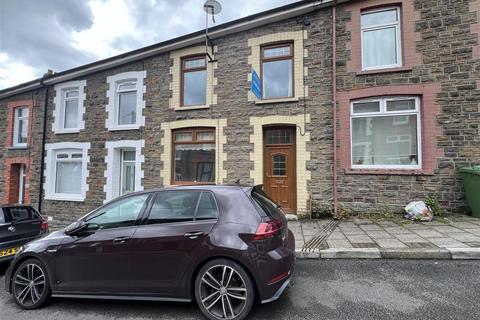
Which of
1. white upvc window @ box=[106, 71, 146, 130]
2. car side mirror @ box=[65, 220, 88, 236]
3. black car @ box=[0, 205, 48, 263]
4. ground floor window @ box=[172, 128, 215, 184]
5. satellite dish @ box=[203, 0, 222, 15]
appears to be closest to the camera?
car side mirror @ box=[65, 220, 88, 236]

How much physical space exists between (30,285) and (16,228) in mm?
2206

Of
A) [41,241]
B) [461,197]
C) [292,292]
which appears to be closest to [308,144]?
[461,197]

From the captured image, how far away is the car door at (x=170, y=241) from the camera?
320 cm

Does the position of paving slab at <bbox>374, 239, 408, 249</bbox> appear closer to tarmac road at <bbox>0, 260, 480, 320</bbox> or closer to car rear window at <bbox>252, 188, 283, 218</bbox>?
tarmac road at <bbox>0, 260, 480, 320</bbox>

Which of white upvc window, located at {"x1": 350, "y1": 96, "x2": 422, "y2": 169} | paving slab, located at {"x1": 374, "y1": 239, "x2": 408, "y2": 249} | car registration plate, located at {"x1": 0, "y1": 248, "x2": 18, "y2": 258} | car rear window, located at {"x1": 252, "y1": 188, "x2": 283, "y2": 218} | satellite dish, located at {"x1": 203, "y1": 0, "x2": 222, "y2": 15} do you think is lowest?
car registration plate, located at {"x1": 0, "y1": 248, "x2": 18, "y2": 258}

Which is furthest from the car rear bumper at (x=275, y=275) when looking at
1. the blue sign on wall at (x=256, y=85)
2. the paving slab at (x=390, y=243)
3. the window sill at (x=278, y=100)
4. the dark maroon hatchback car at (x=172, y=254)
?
the window sill at (x=278, y=100)

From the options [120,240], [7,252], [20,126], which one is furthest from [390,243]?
[20,126]

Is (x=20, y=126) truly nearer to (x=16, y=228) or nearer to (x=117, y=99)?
(x=117, y=99)

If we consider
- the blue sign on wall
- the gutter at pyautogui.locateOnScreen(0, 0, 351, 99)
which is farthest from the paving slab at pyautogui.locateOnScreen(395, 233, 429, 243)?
the gutter at pyautogui.locateOnScreen(0, 0, 351, 99)

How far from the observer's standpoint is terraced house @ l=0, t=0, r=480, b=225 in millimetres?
7176

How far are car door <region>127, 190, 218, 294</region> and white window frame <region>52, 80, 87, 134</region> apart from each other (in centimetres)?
936

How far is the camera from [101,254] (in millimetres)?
3410

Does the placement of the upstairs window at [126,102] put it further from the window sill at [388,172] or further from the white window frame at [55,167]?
the window sill at [388,172]

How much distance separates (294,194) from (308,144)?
155cm
